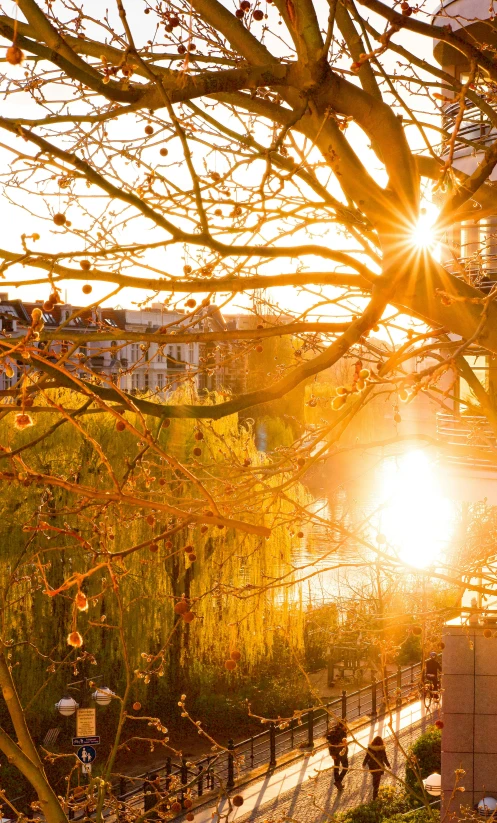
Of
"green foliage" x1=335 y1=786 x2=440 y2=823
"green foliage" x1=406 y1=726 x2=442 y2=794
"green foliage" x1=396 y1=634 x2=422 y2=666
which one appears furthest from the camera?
"green foliage" x1=396 y1=634 x2=422 y2=666

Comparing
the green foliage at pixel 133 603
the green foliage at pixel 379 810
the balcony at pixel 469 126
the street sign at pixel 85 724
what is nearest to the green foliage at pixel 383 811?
the green foliage at pixel 379 810

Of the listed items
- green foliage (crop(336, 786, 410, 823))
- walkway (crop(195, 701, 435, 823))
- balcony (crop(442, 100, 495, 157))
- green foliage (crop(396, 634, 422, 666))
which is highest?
balcony (crop(442, 100, 495, 157))

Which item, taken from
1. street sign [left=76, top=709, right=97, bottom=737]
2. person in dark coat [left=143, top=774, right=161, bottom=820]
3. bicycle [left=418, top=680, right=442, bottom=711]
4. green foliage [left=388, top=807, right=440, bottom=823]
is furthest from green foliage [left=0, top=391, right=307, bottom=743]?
bicycle [left=418, top=680, right=442, bottom=711]

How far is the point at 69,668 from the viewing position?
67.7 ft

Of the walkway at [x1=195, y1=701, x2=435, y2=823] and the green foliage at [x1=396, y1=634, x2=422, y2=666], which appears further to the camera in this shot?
the green foliage at [x1=396, y1=634, x2=422, y2=666]

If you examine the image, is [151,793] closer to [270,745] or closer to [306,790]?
[306,790]

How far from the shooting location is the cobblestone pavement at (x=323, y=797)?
1552cm

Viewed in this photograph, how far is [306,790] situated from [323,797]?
39 cm

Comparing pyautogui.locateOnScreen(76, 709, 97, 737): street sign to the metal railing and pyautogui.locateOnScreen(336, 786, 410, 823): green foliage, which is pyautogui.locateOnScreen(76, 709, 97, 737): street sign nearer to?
the metal railing

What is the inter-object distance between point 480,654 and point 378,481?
35.3 metres

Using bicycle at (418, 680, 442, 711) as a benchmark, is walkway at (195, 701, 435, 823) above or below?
below

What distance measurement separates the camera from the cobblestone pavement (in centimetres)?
1552

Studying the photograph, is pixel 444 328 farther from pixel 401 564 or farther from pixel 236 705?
pixel 236 705

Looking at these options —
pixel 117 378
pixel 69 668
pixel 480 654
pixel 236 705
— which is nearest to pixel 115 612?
pixel 69 668
